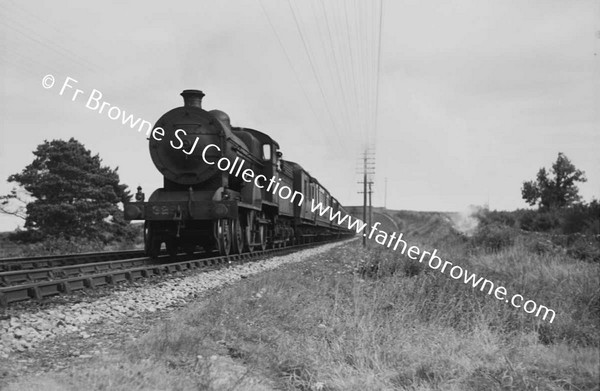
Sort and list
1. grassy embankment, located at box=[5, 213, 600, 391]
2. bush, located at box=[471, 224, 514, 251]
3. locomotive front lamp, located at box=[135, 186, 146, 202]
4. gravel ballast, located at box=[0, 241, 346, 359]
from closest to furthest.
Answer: grassy embankment, located at box=[5, 213, 600, 391] → gravel ballast, located at box=[0, 241, 346, 359] → locomotive front lamp, located at box=[135, 186, 146, 202] → bush, located at box=[471, 224, 514, 251]

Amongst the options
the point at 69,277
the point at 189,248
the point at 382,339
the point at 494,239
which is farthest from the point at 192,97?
the point at 382,339

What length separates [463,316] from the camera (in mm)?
6672

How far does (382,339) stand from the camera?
17.6ft

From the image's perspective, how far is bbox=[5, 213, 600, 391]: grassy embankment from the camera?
13.7ft

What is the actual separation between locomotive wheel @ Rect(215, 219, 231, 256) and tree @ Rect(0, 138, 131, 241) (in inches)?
665

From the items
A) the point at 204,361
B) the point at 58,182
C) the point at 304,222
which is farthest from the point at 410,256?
the point at 58,182

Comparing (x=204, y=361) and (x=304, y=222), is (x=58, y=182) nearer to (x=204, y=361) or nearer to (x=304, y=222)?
(x=304, y=222)

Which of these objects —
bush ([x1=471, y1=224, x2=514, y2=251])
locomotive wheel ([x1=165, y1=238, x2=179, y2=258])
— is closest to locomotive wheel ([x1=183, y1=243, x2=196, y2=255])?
locomotive wheel ([x1=165, y1=238, x2=179, y2=258])

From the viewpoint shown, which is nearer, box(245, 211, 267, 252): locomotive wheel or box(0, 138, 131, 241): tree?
box(245, 211, 267, 252): locomotive wheel

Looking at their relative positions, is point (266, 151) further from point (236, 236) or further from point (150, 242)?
point (150, 242)

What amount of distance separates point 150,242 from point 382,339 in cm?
969

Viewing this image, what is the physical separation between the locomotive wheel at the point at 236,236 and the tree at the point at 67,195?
53.1ft

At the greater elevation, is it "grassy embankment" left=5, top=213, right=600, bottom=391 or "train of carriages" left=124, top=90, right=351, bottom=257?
"train of carriages" left=124, top=90, right=351, bottom=257

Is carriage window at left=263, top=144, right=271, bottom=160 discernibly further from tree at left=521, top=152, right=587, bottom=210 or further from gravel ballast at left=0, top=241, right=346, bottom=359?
tree at left=521, top=152, right=587, bottom=210
